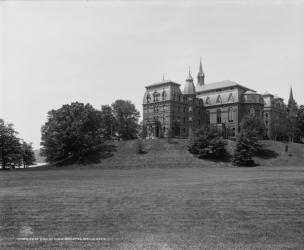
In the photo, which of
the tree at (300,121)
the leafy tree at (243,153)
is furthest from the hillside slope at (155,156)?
the tree at (300,121)

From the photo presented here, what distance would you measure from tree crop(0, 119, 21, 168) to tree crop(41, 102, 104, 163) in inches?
270

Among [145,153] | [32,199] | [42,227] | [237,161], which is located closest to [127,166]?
[145,153]

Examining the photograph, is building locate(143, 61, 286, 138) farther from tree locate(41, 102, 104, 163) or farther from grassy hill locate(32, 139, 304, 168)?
tree locate(41, 102, 104, 163)

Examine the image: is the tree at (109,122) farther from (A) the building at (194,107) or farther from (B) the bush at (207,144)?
(B) the bush at (207,144)

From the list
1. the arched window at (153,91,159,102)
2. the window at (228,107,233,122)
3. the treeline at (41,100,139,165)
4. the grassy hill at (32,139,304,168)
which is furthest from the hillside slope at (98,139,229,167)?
the window at (228,107,233,122)

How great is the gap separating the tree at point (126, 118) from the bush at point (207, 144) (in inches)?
1435

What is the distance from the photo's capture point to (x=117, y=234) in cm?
1129

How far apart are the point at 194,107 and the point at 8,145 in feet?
189

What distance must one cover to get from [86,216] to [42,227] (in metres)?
2.07

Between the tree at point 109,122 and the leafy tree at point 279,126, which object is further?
the tree at point 109,122

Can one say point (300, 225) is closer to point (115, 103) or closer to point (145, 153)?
point (145, 153)

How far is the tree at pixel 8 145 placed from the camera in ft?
224

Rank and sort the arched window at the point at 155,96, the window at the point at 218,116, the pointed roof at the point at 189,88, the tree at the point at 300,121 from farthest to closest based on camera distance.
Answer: the window at the point at 218,116 → the pointed roof at the point at 189,88 → the arched window at the point at 155,96 → the tree at the point at 300,121

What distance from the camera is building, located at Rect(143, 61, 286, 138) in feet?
315
